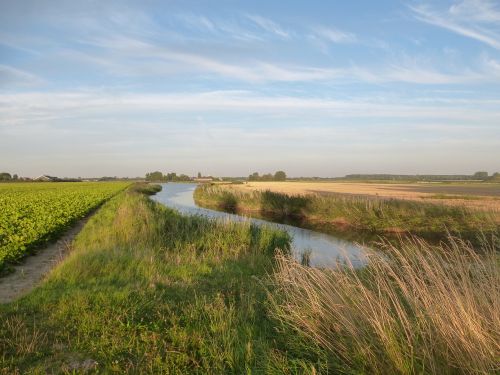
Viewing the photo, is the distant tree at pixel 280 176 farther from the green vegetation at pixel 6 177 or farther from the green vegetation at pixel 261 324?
the green vegetation at pixel 261 324

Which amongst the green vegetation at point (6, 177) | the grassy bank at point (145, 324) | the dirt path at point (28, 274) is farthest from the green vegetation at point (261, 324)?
the green vegetation at point (6, 177)

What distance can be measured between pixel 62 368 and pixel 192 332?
5.76ft

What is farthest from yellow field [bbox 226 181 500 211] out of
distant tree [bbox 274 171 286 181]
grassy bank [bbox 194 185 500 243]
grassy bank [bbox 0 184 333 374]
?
distant tree [bbox 274 171 286 181]

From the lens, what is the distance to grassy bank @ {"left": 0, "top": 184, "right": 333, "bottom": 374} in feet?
16.6

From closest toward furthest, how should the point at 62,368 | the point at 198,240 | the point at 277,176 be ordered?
the point at 62,368, the point at 198,240, the point at 277,176

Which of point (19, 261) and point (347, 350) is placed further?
point (19, 261)

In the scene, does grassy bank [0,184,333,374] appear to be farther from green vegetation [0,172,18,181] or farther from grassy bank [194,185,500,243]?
green vegetation [0,172,18,181]

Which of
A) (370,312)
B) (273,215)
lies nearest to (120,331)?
(370,312)

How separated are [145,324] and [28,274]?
19.2 feet

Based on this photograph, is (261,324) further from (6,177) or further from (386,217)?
(6,177)

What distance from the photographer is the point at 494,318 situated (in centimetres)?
436

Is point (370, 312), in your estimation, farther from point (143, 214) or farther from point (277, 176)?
point (277, 176)

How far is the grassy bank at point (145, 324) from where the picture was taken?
5.05 metres

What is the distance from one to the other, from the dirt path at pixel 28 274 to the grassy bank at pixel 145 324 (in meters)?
0.67
